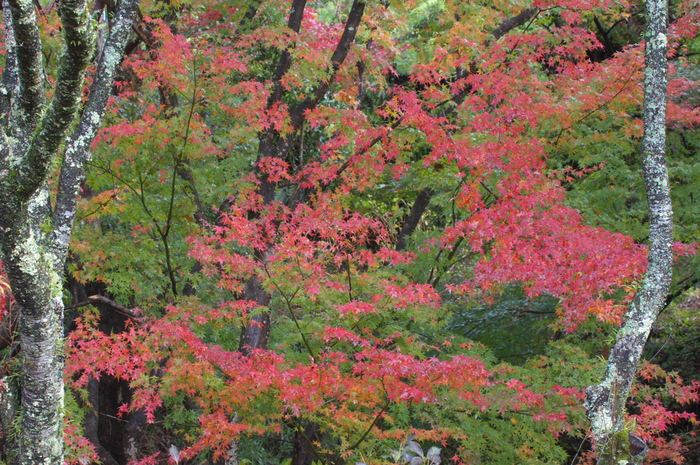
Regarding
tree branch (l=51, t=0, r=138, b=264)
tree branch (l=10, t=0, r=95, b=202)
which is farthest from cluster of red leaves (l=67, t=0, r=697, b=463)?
tree branch (l=10, t=0, r=95, b=202)

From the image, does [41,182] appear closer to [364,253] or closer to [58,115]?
[58,115]

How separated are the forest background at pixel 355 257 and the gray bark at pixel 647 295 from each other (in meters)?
Result: 0.27

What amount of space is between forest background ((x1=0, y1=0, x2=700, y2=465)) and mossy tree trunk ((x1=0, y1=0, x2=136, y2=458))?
0.18 meters

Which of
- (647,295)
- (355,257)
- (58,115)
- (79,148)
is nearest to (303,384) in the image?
(355,257)

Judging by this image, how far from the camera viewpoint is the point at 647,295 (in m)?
4.32

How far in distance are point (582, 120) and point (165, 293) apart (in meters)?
6.01

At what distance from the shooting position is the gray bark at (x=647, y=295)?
391cm

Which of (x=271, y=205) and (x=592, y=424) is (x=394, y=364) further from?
(x=271, y=205)

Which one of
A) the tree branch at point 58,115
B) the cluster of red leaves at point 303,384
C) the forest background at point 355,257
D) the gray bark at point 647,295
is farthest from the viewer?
the forest background at point 355,257

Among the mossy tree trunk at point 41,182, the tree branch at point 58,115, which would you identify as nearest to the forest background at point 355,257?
the mossy tree trunk at point 41,182

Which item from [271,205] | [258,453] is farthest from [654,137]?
[258,453]

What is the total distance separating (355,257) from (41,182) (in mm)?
3506

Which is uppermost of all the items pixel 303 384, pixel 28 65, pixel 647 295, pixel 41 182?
pixel 28 65

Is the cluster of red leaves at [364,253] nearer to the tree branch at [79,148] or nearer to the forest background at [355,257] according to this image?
the forest background at [355,257]
